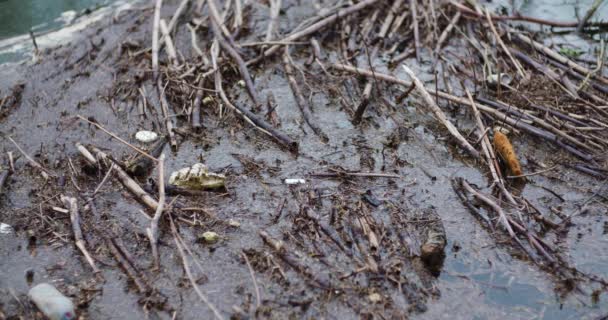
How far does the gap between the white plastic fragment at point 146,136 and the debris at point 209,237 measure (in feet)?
3.85

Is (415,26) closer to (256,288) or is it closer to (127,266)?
(256,288)

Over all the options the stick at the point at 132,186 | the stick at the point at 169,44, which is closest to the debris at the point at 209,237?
the stick at the point at 132,186

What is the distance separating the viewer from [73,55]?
5.13m

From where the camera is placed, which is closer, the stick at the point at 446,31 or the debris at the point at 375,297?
the debris at the point at 375,297

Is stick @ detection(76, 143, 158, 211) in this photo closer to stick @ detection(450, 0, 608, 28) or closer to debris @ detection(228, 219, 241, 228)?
debris @ detection(228, 219, 241, 228)

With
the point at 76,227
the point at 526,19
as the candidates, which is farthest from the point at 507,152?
the point at 76,227

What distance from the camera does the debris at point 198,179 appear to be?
3.46 m

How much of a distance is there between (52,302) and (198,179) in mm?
1144

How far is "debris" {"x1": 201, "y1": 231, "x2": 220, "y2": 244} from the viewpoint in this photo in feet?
10.1

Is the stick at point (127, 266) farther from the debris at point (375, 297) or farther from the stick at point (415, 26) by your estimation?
the stick at point (415, 26)

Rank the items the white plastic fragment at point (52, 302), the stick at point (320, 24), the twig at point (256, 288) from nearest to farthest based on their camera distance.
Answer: the white plastic fragment at point (52, 302), the twig at point (256, 288), the stick at point (320, 24)

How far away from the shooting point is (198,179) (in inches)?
136

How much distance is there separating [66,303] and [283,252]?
1.10 meters

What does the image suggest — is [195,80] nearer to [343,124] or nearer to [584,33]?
[343,124]
